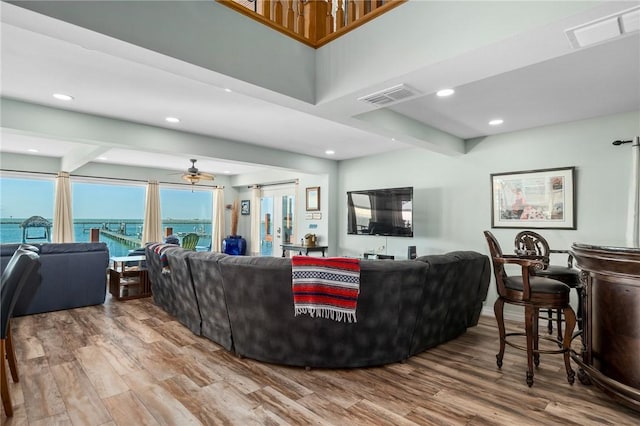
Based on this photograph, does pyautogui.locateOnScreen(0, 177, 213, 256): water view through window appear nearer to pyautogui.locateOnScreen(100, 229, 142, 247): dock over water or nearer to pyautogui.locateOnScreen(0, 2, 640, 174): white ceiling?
pyautogui.locateOnScreen(100, 229, 142, 247): dock over water

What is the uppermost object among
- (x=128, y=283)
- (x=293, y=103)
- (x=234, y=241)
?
(x=293, y=103)

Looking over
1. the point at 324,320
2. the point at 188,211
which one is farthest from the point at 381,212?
the point at 188,211

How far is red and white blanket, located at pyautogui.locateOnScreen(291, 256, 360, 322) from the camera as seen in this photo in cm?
262

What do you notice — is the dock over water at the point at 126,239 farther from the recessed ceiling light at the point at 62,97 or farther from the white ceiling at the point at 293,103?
the recessed ceiling light at the point at 62,97

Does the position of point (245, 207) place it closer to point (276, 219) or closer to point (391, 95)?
point (276, 219)

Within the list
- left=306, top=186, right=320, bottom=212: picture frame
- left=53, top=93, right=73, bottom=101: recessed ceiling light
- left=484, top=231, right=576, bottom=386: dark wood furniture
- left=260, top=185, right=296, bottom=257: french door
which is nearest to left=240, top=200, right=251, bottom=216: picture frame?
left=260, top=185, right=296, bottom=257: french door

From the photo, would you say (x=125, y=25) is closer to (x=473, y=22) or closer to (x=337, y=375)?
(x=473, y=22)

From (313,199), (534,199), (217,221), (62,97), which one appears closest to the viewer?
(62,97)

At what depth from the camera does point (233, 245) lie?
29.9 feet

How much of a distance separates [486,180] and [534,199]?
65cm

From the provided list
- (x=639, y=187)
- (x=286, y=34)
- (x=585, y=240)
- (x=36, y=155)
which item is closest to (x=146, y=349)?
(x=286, y=34)

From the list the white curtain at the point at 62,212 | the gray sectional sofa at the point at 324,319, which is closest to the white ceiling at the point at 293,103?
the gray sectional sofa at the point at 324,319

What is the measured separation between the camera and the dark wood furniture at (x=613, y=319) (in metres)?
2.08

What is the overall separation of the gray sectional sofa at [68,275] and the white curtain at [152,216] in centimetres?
331
